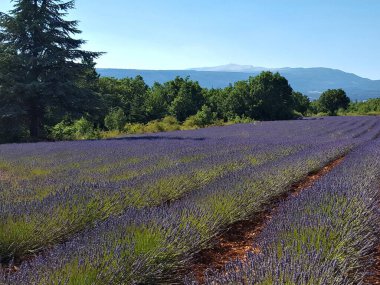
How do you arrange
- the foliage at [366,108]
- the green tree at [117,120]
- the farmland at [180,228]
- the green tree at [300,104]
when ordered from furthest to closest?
the foliage at [366,108], the green tree at [300,104], the green tree at [117,120], the farmland at [180,228]

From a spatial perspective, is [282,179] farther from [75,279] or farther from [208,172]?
[75,279]

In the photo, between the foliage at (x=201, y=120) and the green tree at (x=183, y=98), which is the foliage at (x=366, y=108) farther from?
the foliage at (x=201, y=120)

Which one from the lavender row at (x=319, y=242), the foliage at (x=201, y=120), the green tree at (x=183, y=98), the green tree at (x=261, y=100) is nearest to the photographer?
the lavender row at (x=319, y=242)

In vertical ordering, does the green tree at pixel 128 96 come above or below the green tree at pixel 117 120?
above

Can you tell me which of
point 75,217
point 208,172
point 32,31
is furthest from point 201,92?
point 75,217

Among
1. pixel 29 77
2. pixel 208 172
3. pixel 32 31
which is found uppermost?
pixel 32 31

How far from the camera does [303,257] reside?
2270mm

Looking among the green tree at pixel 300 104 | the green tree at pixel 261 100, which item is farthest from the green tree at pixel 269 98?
the green tree at pixel 300 104

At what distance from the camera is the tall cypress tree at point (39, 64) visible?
18.2 meters

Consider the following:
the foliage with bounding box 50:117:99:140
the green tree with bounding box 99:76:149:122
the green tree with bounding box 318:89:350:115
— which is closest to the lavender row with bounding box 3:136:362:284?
the foliage with bounding box 50:117:99:140

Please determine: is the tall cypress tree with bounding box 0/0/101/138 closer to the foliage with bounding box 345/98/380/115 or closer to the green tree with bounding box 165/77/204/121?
the green tree with bounding box 165/77/204/121

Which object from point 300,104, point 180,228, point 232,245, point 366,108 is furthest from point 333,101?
point 180,228

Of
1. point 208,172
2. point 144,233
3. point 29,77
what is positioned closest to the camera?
point 144,233

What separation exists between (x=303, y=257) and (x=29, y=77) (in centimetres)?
1872
